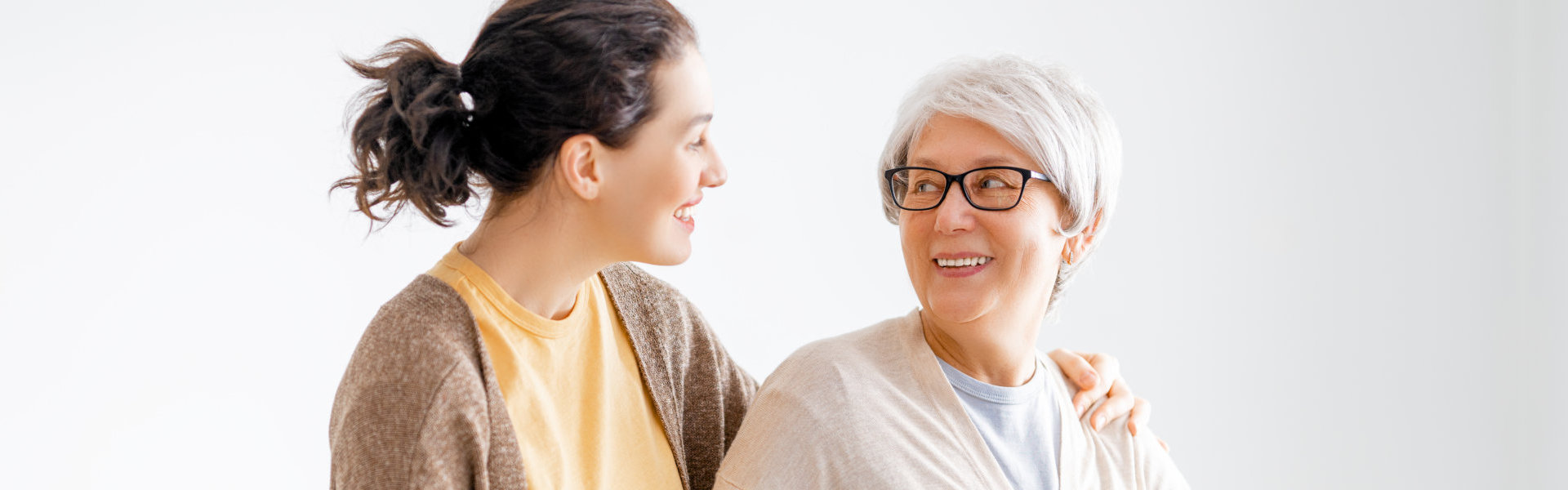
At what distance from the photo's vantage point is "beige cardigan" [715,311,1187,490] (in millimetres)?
1606

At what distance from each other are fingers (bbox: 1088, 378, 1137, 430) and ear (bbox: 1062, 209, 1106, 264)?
0.25m

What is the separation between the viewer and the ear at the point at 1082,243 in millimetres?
1838

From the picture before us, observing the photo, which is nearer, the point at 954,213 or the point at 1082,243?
the point at 954,213

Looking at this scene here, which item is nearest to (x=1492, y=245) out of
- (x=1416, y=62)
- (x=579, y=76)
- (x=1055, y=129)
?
(x=1416, y=62)

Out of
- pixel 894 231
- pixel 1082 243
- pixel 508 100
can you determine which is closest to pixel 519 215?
pixel 508 100

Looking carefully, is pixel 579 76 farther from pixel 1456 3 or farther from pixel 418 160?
pixel 1456 3

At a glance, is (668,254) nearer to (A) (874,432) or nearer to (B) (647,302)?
(B) (647,302)

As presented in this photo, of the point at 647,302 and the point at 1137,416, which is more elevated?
the point at 647,302

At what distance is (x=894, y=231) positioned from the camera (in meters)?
3.42

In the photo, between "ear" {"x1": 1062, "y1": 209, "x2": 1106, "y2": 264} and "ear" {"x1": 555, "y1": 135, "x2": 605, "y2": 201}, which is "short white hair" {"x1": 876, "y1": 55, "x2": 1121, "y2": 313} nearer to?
"ear" {"x1": 1062, "y1": 209, "x2": 1106, "y2": 264}

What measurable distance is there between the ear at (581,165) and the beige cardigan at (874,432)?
1.39 feet

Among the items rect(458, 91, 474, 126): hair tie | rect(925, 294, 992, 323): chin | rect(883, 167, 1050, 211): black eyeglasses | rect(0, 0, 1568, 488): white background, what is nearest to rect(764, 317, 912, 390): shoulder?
rect(925, 294, 992, 323): chin

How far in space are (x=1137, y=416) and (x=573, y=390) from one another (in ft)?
3.04

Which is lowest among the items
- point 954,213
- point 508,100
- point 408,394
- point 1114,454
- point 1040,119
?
point 1114,454
